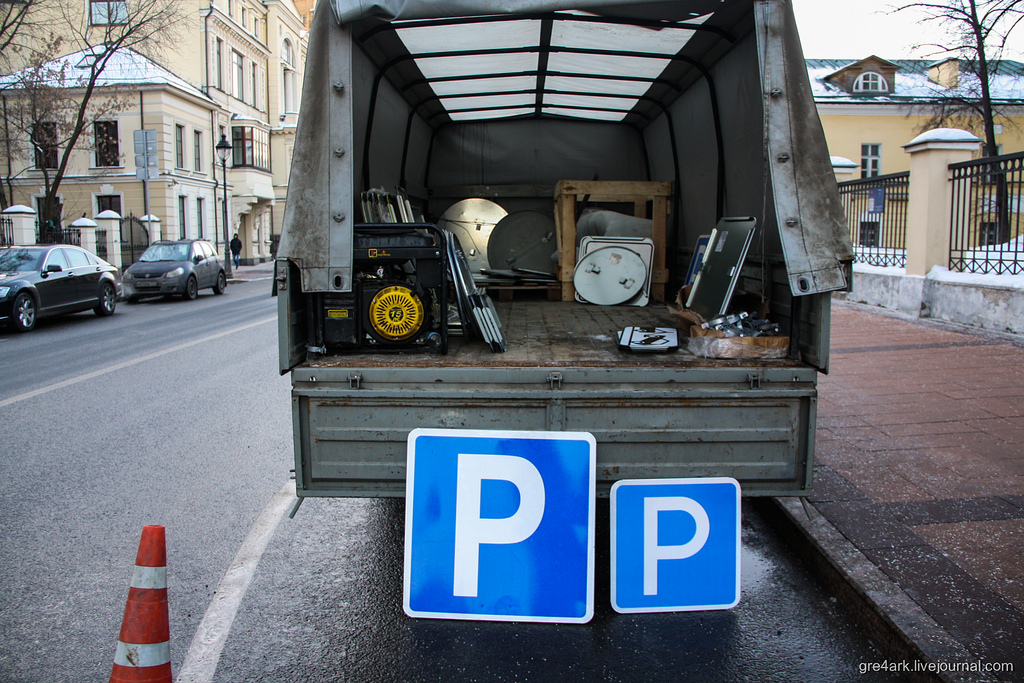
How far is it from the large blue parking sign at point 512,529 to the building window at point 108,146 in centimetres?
3700

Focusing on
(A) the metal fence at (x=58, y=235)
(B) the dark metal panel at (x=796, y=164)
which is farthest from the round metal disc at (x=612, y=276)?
(A) the metal fence at (x=58, y=235)

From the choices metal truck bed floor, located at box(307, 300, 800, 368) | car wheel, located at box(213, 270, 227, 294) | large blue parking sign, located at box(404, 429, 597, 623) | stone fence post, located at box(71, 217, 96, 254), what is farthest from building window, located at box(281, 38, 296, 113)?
large blue parking sign, located at box(404, 429, 597, 623)

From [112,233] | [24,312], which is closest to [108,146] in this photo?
[112,233]

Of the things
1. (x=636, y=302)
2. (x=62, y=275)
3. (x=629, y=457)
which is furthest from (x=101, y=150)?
(x=629, y=457)

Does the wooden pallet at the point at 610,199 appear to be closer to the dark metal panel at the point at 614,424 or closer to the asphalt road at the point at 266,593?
the asphalt road at the point at 266,593

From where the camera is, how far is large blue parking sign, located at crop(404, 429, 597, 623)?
3.19m

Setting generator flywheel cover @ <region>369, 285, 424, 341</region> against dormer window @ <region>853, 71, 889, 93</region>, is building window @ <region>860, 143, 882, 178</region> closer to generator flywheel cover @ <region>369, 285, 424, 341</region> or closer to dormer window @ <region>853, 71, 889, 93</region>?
dormer window @ <region>853, 71, 889, 93</region>

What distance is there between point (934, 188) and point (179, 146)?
3315cm

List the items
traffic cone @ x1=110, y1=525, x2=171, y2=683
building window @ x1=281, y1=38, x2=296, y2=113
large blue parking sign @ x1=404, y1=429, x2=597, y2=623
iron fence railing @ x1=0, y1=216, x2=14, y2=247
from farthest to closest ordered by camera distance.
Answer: building window @ x1=281, y1=38, x2=296, y2=113, iron fence railing @ x1=0, y1=216, x2=14, y2=247, large blue parking sign @ x1=404, y1=429, x2=597, y2=623, traffic cone @ x1=110, y1=525, x2=171, y2=683

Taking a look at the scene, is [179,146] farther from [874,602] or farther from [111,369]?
[874,602]

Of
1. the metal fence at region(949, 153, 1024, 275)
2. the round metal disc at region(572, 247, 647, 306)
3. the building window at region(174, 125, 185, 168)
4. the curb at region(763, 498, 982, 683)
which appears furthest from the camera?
the building window at region(174, 125, 185, 168)

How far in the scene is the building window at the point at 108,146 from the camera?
3459 cm

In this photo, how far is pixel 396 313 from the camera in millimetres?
3924

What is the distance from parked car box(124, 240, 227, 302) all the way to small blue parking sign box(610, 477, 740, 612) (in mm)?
19508
